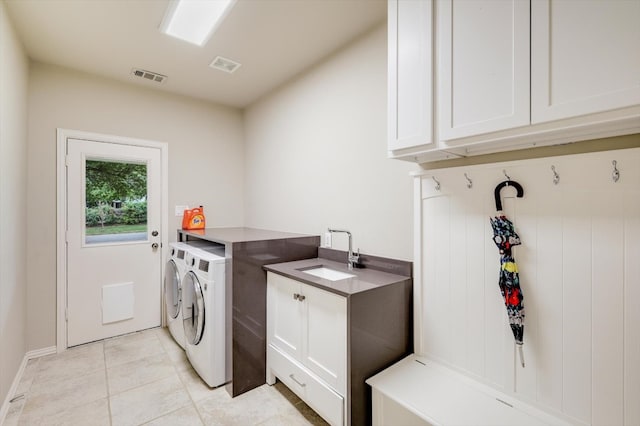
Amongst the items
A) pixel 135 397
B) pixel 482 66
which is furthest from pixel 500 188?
pixel 135 397

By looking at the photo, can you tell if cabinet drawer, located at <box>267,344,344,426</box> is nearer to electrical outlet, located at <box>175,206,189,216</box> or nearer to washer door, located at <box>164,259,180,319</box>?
washer door, located at <box>164,259,180,319</box>

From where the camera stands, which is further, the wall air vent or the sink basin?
the wall air vent

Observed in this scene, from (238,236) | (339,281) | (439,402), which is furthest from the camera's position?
(238,236)

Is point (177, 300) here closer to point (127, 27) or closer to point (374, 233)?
point (374, 233)

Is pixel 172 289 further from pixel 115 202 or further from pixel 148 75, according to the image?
pixel 148 75

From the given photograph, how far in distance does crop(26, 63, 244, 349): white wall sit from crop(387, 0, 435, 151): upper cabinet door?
279 cm

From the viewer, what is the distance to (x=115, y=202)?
3.09 meters

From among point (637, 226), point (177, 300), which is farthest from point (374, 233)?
point (177, 300)

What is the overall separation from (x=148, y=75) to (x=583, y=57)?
3.44 m

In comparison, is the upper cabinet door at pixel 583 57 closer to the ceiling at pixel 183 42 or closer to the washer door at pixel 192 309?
the ceiling at pixel 183 42

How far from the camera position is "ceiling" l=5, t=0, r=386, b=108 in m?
1.98

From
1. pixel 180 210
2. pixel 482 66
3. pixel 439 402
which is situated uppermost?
pixel 482 66

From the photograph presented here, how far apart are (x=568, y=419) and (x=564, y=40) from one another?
5.13 feet

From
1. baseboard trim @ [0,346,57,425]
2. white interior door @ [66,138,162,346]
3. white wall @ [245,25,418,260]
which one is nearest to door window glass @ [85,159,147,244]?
white interior door @ [66,138,162,346]
